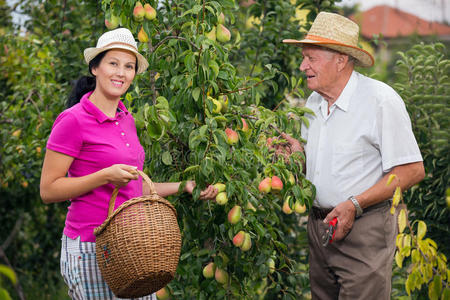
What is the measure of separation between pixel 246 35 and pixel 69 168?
2.24 metres

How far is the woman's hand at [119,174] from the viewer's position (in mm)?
1993

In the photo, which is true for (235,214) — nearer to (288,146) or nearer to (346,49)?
(288,146)

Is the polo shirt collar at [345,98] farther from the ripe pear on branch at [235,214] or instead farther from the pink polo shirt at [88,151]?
the pink polo shirt at [88,151]

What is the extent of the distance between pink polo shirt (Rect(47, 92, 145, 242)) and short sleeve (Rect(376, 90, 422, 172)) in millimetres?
1074

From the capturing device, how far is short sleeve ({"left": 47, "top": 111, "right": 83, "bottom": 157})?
2.04m

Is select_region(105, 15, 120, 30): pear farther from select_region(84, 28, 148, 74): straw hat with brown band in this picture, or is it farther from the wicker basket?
the wicker basket

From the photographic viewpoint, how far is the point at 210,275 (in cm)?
282

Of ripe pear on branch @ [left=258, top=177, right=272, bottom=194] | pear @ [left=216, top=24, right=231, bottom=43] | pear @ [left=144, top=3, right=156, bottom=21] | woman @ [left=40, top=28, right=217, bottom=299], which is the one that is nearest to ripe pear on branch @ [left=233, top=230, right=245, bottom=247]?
ripe pear on branch @ [left=258, top=177, right=272, bottom=194]

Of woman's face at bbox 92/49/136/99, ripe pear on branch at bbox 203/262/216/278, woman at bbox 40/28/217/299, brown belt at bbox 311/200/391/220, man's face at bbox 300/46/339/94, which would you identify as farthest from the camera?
ripe pear on branch at bbox 203/262/216/278

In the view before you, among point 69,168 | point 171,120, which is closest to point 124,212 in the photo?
point 69,168

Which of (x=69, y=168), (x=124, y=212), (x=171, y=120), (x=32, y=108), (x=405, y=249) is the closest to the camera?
(x=405, y=249)

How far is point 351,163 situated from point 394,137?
22 centimetres

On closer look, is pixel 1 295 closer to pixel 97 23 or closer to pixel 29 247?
pixel 97 23

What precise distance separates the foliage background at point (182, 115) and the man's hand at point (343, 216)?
34cm
